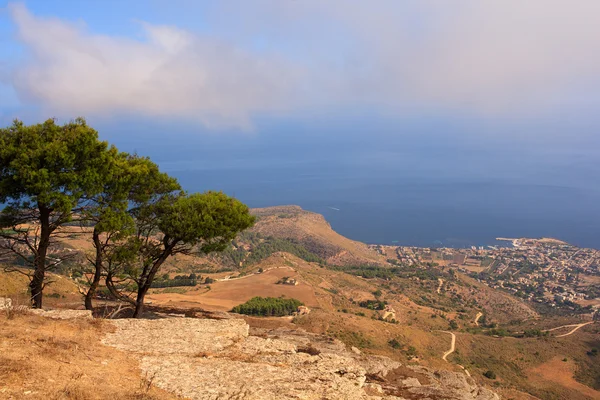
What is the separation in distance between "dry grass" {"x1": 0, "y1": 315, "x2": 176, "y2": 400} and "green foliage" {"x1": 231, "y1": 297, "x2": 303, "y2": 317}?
21.7 m

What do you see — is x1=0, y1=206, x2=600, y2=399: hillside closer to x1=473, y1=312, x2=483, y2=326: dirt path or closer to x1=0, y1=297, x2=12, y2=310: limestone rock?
x1=473, y1=312, x2=483, y2=326: dirt path

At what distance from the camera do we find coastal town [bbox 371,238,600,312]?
61.0 metres

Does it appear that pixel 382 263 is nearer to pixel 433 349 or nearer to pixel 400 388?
pixel 433 349

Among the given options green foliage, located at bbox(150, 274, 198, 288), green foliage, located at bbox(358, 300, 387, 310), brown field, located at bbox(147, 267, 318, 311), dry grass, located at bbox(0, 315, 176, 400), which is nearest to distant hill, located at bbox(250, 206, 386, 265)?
green foliage, located at bbox(358, 300, 387, 310)

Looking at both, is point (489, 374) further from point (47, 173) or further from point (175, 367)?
point (47, 173)

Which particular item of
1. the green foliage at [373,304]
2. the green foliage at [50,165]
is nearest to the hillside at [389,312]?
the green foliage at [373,304]

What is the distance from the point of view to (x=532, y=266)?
260ft

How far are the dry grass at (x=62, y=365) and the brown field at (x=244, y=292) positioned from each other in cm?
2357

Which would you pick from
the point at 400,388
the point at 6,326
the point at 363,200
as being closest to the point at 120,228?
the point at 6,326

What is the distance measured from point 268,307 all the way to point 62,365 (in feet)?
85.0

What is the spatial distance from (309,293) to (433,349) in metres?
15.3

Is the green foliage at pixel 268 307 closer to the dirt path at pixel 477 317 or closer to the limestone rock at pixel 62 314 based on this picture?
the limestone rock at pixel 62 314

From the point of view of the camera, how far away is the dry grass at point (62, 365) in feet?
19.2

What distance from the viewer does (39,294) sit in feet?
41.3
